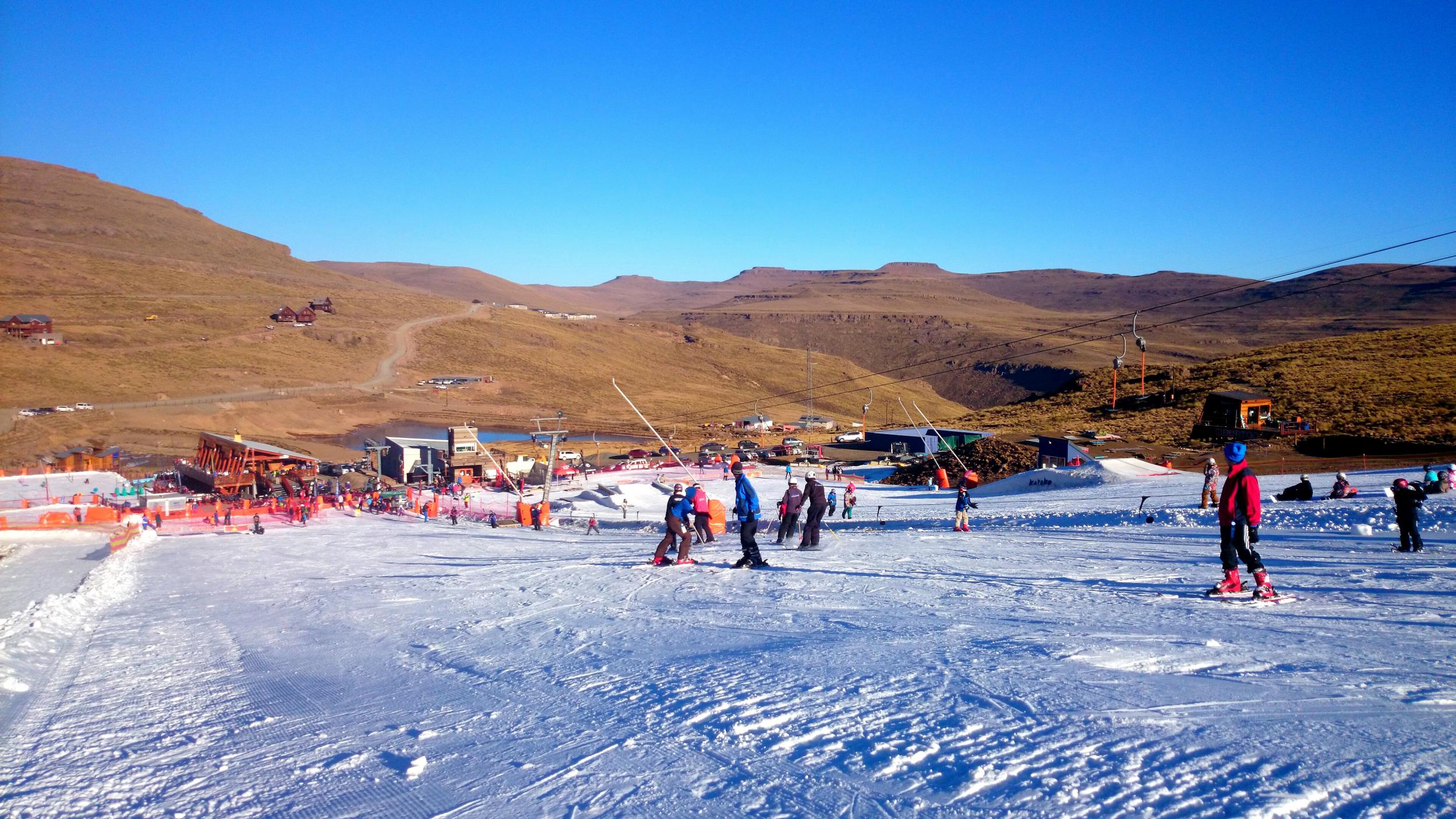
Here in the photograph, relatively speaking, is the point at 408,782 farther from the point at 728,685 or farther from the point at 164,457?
the point at 164,457

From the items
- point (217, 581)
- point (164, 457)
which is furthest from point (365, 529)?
point (164, 457)

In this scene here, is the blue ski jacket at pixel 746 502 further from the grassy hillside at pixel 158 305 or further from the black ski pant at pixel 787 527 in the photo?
the grassy hillside at pixel 158 305

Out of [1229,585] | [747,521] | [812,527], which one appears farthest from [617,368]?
[1229,585]

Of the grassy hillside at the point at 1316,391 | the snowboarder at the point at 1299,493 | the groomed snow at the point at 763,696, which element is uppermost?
the grassy hillside at the point at 1316,391

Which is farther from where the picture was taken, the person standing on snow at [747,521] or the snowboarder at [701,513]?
the snowboarder at [701,513]

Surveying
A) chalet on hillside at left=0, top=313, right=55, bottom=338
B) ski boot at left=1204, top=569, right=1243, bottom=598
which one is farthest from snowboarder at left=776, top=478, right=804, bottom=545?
chalet on hillside at left=0, top=313, right=55, bottom=338

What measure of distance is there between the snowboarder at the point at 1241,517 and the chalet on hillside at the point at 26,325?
8751 cm

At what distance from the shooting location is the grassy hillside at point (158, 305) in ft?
230

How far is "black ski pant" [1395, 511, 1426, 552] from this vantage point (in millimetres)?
11789

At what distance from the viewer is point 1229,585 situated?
29.1 feet

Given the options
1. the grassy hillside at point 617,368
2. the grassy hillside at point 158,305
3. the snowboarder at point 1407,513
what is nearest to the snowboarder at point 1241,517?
the snowboarder at point 1407,513

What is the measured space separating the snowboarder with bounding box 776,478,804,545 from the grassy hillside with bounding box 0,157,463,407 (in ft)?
215

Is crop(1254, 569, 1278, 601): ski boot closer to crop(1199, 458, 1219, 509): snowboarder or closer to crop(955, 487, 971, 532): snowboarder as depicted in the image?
crop(1199, 458, 1219, 509): snowboarder

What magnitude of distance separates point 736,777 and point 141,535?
79.1 feet
